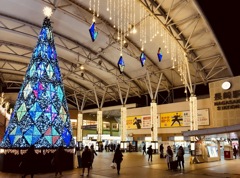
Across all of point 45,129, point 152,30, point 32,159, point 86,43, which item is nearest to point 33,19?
point 86,43

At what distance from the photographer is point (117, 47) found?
21703 millimetres

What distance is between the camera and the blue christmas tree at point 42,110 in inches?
394

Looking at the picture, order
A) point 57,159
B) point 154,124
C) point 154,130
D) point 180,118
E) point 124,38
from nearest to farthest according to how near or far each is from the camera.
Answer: point 57,159
point 124,38
point 154,130
point 154,124
point 180,118

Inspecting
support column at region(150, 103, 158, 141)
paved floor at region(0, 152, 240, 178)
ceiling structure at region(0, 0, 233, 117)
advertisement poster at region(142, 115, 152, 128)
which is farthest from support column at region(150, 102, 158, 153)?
paved floor at region(0, 152, 240, 178)

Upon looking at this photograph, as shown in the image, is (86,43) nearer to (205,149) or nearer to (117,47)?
(117,47)

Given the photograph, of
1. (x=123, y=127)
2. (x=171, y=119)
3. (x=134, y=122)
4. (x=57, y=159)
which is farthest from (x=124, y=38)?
(x=134, y=122)

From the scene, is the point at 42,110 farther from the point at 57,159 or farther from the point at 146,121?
the point at 146,121

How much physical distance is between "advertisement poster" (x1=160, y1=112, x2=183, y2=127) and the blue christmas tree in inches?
642

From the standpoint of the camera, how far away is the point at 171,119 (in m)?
26.0

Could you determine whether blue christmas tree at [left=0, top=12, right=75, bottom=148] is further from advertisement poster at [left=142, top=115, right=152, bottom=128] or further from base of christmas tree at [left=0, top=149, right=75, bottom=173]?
advertisement poster at [left=142, top=115, right=152, bottom=128]

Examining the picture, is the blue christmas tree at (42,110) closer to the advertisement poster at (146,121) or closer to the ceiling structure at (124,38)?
the ceiling structure at (124,38)

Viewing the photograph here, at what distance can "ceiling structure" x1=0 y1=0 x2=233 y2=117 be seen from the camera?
15938 mm

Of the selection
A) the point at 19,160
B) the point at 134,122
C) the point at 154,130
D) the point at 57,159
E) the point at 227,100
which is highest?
the point at 227,100

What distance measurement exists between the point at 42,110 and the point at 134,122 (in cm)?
2047
